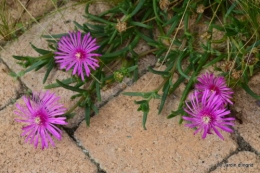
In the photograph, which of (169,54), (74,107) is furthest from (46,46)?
(169,54)

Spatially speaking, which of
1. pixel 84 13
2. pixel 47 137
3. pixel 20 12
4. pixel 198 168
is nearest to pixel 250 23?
pixel 198 168

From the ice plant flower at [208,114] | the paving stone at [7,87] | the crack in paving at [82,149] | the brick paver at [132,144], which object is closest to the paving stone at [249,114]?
the brick paver at [132,144]

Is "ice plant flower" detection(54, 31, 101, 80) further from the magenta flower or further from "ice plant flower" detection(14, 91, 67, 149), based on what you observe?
the magenta flower

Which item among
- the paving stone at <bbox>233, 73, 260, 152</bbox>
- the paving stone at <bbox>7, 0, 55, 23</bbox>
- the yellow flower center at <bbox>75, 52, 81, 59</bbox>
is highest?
the paving stone at <bbox>7, 0, 55, 23</bbox>

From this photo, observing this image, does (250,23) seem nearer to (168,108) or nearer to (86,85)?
(168,108)

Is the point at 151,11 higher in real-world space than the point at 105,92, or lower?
higher

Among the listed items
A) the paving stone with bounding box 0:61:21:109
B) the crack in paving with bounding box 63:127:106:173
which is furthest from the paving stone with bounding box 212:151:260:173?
the paving stone with bounding box 0:61:21:109

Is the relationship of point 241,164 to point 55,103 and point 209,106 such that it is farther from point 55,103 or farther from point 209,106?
point 55,103
